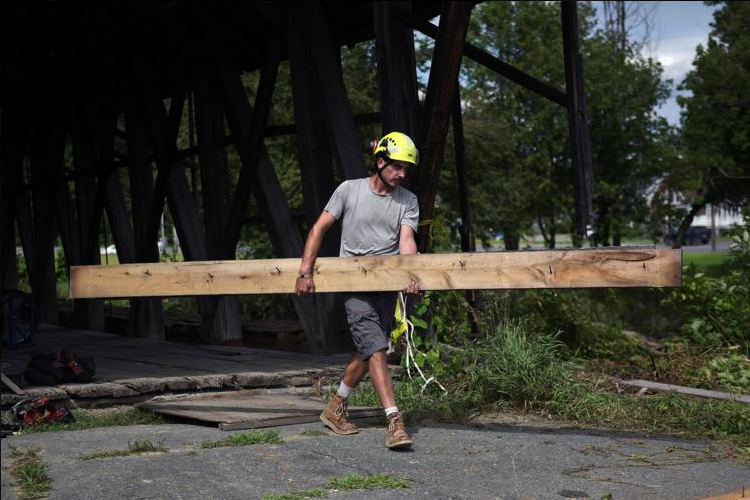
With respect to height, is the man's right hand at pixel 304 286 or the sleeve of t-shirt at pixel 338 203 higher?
the sleeve of t-shirt at pixel 338 203

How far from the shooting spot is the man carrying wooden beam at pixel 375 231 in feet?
20.8

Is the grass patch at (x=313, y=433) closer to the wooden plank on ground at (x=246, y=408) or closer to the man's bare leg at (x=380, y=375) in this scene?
the wooden plank on ground at (x=246, y=408)

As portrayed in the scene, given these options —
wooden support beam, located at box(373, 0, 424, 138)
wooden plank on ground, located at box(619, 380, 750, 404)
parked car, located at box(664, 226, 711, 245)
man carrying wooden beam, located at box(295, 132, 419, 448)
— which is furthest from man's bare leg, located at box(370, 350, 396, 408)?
parked car, located at box(664, 226, 711, 245)

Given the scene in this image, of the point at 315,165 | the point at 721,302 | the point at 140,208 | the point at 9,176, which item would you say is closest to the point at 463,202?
the point at 315,165

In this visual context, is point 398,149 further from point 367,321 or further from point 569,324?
point 569,324

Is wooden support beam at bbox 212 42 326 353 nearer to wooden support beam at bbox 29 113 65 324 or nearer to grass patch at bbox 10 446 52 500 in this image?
grass patch at bbox 10 446 52 500

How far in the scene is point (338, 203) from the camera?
255 inches

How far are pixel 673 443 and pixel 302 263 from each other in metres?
2.52

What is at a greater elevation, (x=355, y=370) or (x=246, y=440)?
(x=355, y=370)

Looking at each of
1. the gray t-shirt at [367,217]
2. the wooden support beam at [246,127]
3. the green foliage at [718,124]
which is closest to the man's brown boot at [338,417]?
the gray t-shirt at [367,217]

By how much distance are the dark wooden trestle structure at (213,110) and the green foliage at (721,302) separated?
2.67 meters

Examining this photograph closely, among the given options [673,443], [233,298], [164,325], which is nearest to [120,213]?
[164,325]

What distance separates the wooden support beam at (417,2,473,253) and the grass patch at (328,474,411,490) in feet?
10.1

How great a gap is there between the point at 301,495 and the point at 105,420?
276 centimetres
